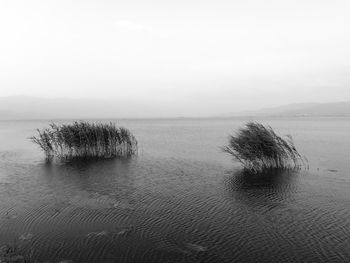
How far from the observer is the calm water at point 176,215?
439 inches

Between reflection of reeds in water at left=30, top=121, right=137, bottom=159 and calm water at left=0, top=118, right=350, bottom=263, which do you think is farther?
reflection of reeds in water at left=30, top=121, right=137, bottom=159

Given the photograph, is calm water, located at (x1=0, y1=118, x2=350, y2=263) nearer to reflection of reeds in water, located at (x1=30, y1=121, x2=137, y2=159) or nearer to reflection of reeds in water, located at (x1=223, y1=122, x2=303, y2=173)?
reflection of reeds in water, located at (x1=223, y1=122, x2=303, y2=173)

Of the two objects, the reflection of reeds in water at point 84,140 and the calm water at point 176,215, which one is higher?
the reflection of reeds in water at point 84,140

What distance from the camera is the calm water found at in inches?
439

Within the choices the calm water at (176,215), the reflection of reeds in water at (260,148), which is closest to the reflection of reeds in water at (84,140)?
the calm water at (176,215)

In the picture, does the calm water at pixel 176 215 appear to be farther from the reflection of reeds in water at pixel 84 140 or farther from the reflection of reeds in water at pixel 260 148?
the reflection of reeds in water at pixel 84 140

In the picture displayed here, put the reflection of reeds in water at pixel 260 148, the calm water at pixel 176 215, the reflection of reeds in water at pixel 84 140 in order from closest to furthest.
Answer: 1. the calm water at pixel 176 215
2. the reflection of reeds in water at pixel 260 148
3. the reflection of reeds in water at pixel 84 140

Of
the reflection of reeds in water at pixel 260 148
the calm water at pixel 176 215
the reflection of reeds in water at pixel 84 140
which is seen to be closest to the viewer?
the calm water at pixel 176 215

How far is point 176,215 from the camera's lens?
595 inches

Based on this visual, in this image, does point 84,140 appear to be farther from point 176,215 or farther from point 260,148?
point 176,215

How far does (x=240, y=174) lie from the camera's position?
81.4 feet

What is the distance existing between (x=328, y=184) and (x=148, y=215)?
45.2ft

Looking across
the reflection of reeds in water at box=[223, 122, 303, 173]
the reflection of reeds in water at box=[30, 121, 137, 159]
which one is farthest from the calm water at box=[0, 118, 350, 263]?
the reflection of reeds in water at box=[30, 121, 137, 159]

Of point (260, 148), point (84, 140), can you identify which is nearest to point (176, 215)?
point (260, 148)
